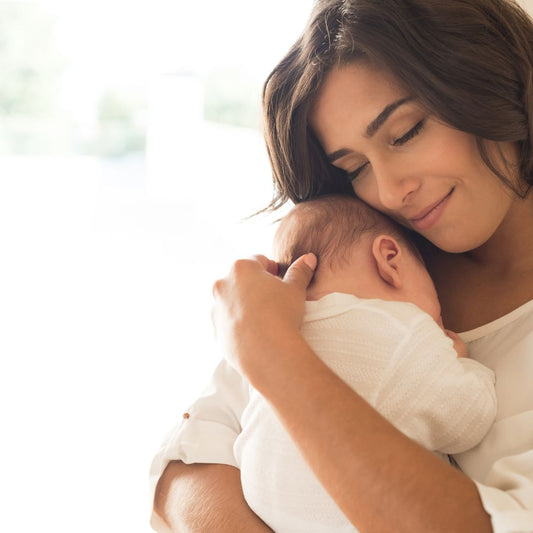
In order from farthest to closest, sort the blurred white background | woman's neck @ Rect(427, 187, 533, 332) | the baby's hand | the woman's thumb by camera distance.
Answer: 1. the blurred white background
2. woman's neck @ Rect(427, 187, 533, 332)
3. the baby's hand
4. the woman's thumb

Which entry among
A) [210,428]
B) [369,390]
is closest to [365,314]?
[369,390]

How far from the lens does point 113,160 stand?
1116 centimetres

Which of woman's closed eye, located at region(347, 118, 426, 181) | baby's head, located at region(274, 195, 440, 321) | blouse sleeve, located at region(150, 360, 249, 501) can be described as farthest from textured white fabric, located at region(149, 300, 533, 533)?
Result: woman's closed eye, located at region(347, 118, 426, 181)

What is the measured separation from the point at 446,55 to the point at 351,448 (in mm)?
786

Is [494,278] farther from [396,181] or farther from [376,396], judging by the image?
[376,396]

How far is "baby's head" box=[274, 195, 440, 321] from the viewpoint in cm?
122

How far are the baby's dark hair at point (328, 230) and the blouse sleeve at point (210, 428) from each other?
292mm

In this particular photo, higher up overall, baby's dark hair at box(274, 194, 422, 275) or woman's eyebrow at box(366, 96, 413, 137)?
woman's eyebrow at box(366, 96, 413, 137)

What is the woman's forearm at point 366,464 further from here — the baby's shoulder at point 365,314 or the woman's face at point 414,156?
the woman's face at point 414,156

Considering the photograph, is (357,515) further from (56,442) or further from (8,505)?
(56,442)

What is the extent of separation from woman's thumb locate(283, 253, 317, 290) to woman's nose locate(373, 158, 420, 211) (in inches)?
8.3

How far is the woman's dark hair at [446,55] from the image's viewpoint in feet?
4.10

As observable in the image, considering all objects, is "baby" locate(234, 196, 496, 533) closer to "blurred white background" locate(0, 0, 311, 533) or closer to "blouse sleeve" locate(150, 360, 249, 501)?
"blouse sleeve" locate(150, 360, 249, 501)

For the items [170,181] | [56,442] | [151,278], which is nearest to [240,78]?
[170,181]
